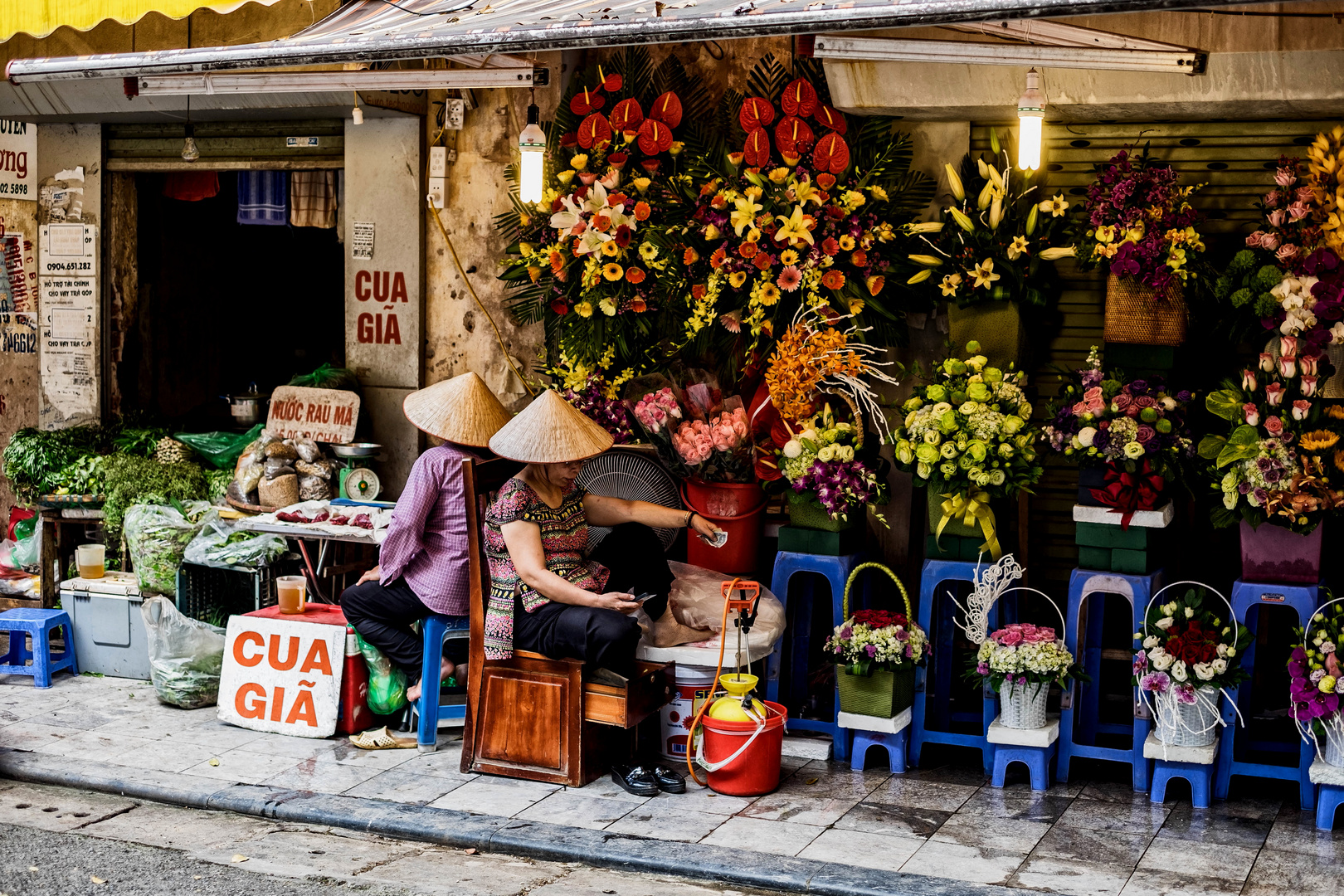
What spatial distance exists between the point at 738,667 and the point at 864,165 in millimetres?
2776

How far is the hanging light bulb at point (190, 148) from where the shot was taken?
9289 millimetres

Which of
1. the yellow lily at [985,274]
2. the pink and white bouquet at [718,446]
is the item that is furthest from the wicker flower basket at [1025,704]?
the yellow lily at [985,274]

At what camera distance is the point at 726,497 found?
7.60 m

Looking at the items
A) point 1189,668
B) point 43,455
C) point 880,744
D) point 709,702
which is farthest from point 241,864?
point 43,455

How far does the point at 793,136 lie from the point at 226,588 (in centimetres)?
428

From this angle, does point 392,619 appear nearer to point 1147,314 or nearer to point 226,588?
point 226,588

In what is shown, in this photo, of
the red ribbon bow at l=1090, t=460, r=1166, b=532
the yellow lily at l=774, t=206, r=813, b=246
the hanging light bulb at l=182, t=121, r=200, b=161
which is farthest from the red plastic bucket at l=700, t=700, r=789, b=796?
the hanging light bulb at l=182, t=121, r=200, b=161

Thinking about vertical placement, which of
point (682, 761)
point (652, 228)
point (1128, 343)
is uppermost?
point (652, 228)

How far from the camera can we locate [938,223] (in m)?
7.36

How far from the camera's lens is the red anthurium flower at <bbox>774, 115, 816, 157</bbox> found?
24.9ft

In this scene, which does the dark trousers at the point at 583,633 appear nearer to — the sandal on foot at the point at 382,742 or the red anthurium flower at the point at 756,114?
the sandal on foot at the point at 382,742

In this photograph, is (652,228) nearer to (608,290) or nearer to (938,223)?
(608,290)

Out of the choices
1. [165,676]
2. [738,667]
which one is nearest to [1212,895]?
[738,667]

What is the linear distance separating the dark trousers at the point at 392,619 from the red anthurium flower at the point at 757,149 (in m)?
2.90
